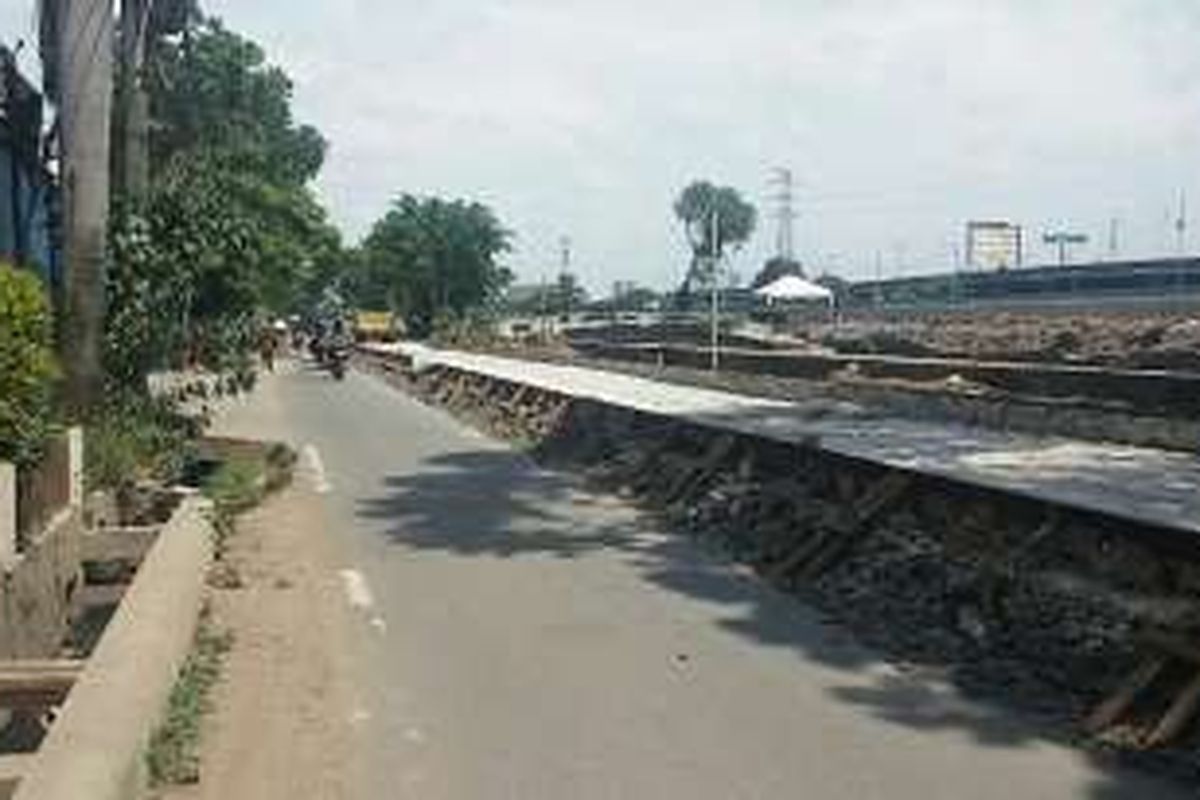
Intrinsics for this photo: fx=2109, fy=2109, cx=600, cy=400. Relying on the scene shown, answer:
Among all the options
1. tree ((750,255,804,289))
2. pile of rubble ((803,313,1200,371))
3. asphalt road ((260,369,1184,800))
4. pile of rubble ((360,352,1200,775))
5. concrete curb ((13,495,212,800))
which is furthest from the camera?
tree ((750,255,804,289))

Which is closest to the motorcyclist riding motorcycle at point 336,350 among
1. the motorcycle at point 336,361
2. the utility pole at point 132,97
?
the motorcycle at point 336,361

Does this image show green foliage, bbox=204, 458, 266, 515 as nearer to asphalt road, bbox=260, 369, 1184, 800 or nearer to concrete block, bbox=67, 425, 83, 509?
asphalt road, bbox=260, 369, 1184, 800

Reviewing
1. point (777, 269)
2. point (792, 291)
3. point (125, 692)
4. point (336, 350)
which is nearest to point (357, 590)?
point (125, 692)

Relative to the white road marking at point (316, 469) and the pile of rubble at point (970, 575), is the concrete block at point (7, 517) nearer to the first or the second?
the pile of rubble at point (970, 575)

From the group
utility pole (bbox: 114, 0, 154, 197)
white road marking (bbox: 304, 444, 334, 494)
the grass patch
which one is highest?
utility pole (bbox: 114, 0, 154, 197)

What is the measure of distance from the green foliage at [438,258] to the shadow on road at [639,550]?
294 ft

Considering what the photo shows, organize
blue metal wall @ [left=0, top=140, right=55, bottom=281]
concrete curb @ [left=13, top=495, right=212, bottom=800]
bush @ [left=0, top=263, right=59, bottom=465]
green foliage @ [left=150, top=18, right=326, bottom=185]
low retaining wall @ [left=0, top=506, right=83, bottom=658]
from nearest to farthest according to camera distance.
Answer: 1. concrete curb @ [left=13, top=495, right=212, bottom=800]
2. low retaining wall @ [left=0, top=506, right=83, bottom=658]
3. bush @ [left=0, top=263, right=59, bottom=465]
4. blue metal wall @ [left=0, top=140, right=55, bottom=281]
5. green foliage @ [left=150, top=18, right=326, bottom=185]

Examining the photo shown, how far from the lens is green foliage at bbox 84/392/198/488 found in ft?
59.0

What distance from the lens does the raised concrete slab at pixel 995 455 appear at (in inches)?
592

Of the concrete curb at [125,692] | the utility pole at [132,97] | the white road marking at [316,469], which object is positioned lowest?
the white road marking at [316,469]

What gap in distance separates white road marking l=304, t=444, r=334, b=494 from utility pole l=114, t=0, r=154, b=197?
187 inches

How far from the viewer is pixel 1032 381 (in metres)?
31.8

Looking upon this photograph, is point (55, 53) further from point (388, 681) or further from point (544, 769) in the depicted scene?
point (544, 769)

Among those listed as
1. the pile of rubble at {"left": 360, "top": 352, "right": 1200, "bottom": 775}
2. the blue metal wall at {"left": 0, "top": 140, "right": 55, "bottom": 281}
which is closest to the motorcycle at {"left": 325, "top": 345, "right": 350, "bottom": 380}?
the blue metal wall at {"left": 0, "top": 140, "right": 55, "bottom": 281}
